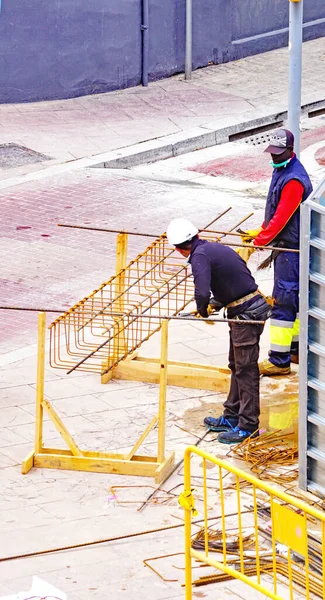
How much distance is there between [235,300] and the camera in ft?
30.0

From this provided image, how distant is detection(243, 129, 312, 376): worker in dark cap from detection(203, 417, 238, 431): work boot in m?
1.14

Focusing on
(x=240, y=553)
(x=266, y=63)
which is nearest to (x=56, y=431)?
(x=240, y=553)

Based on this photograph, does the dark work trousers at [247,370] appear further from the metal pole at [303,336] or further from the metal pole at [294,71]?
the metal pole at [294,71]

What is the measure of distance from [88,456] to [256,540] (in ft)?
7.23

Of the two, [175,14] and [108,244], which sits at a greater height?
[175,14]

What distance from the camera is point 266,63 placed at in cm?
2152

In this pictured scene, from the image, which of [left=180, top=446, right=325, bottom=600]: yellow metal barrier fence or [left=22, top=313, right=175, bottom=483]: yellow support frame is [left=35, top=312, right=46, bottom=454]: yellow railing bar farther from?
[left=180, top=446, right=325, bottom=600]: yellow metal barrier fence

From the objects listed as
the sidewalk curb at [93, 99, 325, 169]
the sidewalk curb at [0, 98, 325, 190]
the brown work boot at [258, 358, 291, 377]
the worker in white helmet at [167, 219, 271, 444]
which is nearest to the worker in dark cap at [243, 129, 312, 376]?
the brown work boot at [258, 358, 291, 377]

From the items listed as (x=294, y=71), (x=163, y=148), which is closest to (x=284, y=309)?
(x=294, y=71)

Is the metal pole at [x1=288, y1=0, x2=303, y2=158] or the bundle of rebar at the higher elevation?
the metal pole at [x1=288, y1=0, x2=303, y2=158]

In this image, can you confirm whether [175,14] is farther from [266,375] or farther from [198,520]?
[198,520]

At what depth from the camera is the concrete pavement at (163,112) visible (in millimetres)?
17453

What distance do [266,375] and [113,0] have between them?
10.3 m

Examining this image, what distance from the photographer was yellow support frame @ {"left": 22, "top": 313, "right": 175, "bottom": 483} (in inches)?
341
